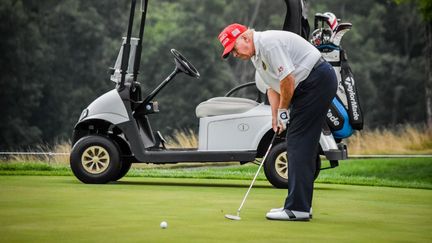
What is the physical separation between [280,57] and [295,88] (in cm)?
34

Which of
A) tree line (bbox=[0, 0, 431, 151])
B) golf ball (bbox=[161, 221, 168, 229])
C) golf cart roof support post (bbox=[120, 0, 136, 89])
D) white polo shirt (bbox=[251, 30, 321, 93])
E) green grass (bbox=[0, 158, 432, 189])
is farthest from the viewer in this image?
tree line (bbox=[0, 0, 431, 151])

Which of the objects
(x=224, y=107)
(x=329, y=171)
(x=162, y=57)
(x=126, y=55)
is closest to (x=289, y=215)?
(x=224, y=107)

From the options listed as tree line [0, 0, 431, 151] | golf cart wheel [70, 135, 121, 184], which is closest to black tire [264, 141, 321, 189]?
Answer: golf cart wheel [70, 135, 121, 184]

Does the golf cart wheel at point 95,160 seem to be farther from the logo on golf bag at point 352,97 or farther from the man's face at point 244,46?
the man's face at point 244,46

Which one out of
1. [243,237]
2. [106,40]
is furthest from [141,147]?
[106,40]

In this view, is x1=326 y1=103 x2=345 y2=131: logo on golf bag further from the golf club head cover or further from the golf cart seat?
the golf club head cover

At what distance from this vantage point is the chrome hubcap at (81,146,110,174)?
443 inches

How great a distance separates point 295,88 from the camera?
723 cm

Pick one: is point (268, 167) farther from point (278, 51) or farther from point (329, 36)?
point (278, 51)

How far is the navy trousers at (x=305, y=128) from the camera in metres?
7.21

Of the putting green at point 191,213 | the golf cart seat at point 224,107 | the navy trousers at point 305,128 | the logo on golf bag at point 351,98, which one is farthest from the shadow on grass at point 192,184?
the navy trousers at point 305,128

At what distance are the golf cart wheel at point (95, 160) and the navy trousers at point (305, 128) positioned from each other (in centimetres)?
429

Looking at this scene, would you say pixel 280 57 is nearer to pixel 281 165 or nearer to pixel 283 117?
pixel 283 117

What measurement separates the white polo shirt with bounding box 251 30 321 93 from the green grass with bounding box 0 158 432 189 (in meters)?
5.34
